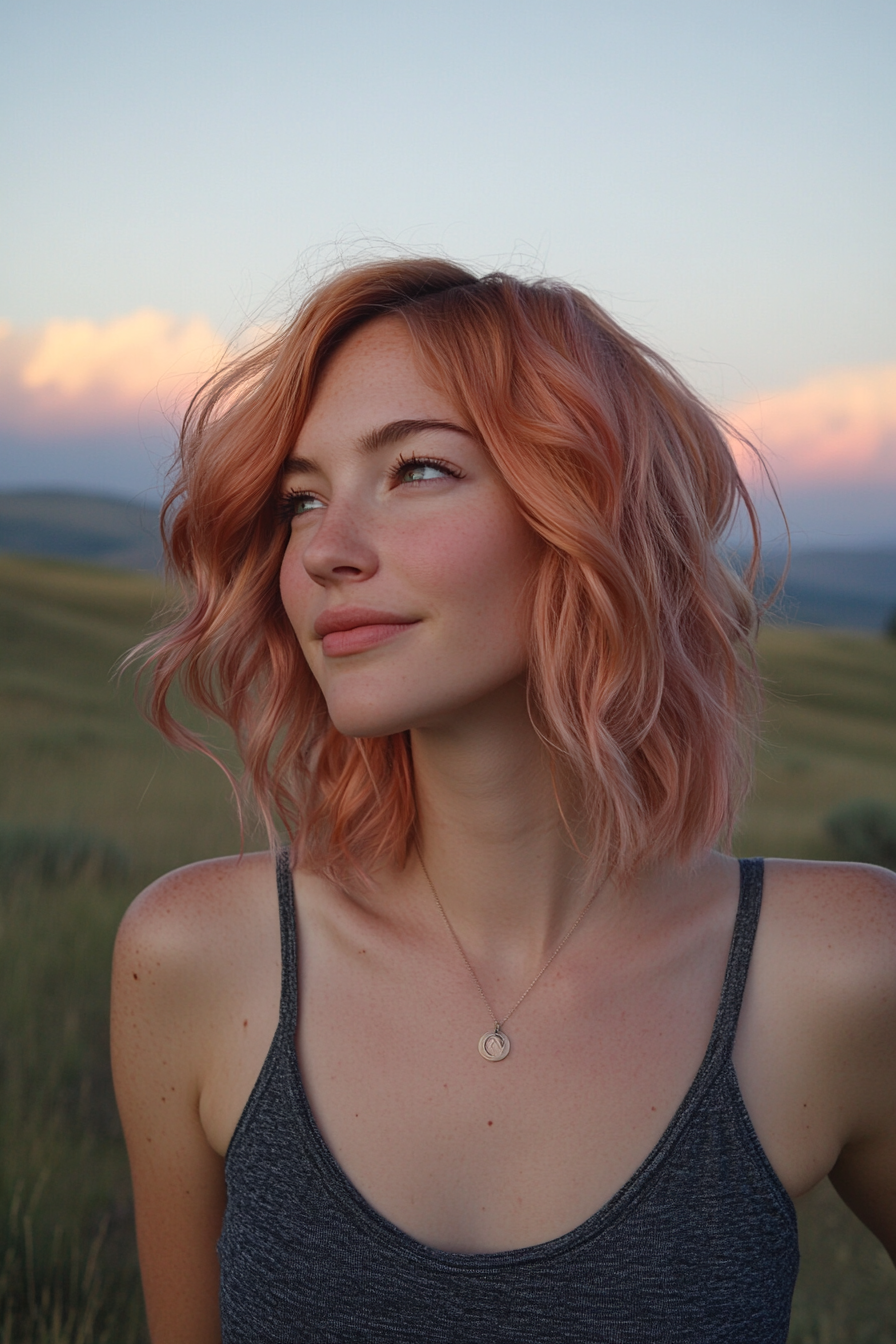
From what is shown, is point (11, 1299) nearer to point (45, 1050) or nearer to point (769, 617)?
point (45, 1050)

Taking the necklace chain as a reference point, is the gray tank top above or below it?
below

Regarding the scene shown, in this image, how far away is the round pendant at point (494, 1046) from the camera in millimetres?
2213

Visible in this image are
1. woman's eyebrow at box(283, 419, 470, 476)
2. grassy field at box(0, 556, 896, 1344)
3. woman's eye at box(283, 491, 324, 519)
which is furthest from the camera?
grassy field at box(0, 556, 896, 1344)

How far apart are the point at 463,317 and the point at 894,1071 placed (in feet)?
5.82

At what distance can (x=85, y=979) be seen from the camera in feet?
17.6

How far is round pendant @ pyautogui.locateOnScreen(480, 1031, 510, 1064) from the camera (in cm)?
221

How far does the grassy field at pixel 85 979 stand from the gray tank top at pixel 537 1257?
0.90 metres

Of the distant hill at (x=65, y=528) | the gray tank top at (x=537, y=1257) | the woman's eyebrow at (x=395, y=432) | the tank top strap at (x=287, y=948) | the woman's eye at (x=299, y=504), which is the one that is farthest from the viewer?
the distant hill at (x=65, y=528)

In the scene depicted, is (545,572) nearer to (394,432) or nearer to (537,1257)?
(394,432)

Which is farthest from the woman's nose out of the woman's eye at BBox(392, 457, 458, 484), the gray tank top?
the gray tank top

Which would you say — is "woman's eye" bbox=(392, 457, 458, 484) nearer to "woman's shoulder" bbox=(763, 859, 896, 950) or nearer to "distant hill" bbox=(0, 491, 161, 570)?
"woman's shoulder" bbox=(763, 859, 896, 950)

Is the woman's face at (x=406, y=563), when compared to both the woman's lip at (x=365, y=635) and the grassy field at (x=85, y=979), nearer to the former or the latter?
the woman's lip at (x=365, y=635)

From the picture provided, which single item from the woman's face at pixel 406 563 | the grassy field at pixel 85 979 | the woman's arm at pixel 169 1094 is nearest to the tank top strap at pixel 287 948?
the woman's arm at pixel 169 1094

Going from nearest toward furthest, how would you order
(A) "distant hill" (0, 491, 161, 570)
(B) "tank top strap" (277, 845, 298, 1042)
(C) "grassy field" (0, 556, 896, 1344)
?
(B) "tank top strap" (277, 845, 298, 1042) < (C) "grassy field" (0, 556, 896, 1344) < (A) "distant hill" (0, 491, 161, 570)
